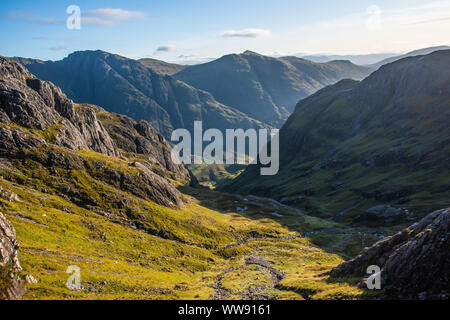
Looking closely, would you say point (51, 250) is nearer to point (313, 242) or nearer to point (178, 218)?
point (178, 218)

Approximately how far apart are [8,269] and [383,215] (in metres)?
137

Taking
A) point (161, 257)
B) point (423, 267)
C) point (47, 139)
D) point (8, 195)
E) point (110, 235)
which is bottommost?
point (161, 257)

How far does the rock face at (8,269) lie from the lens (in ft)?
112

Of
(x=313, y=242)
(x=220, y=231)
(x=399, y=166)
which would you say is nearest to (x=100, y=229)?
(x=220, y=231)

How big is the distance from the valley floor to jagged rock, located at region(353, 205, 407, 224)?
46.9 meters

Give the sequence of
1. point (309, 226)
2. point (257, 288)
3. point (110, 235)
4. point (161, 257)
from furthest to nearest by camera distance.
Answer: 1. point (309, 226)
2. point (161, 257)
3. point (110, 235)
4. point (257, 288)

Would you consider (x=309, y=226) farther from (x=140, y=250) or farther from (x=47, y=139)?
(x=47, y=139)

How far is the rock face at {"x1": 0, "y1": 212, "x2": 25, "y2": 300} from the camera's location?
3428 centimetres

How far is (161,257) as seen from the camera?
230 ft

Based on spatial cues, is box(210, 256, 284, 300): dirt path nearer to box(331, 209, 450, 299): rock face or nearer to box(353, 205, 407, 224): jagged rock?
box(331, 209, 450, 299): rock face

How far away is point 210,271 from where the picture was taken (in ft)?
238

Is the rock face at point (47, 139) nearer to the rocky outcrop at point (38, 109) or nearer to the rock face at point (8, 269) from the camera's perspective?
the rocky outcrop at point (38, 109)

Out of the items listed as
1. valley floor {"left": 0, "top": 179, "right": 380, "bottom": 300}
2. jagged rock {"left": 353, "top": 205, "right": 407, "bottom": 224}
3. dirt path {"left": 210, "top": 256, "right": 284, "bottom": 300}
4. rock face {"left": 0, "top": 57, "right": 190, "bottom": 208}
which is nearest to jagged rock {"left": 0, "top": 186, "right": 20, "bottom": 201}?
valley floor {"left": 0, "top": 179, "right": 380, "bottom": 300}

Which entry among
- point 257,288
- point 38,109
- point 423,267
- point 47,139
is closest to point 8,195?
point 47,139
